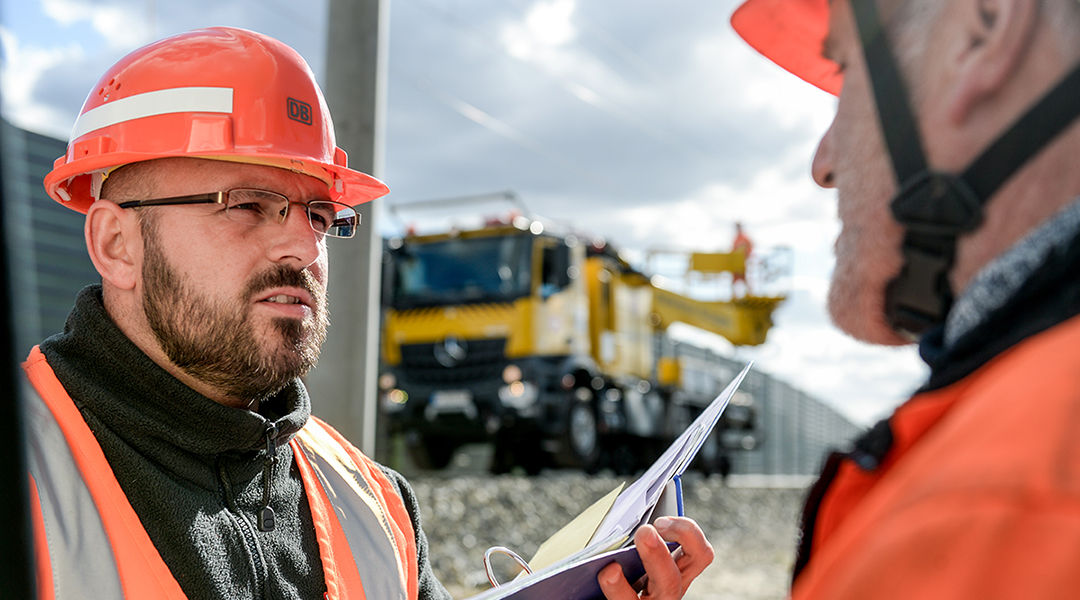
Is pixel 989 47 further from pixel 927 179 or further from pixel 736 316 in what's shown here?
pixel 736 316

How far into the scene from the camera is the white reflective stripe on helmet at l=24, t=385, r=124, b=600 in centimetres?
125

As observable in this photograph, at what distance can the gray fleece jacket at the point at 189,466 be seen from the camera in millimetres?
1483

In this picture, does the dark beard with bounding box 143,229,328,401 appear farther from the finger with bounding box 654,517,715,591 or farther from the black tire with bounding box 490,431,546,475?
the black tire with bounding box 490,431,546,475

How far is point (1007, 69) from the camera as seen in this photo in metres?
0.78

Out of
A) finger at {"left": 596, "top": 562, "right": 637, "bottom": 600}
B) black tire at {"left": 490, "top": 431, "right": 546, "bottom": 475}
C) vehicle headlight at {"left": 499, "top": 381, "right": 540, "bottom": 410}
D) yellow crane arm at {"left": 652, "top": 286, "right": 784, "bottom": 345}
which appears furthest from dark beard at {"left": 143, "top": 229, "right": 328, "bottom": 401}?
yellow crane arm at {"left": 652, "top": 286, "right": 784, "bottom": 345}

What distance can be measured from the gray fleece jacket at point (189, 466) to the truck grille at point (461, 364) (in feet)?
30.0

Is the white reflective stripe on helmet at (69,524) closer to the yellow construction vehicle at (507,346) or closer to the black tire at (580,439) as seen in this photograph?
the yellow construction vehicle at (507,346)

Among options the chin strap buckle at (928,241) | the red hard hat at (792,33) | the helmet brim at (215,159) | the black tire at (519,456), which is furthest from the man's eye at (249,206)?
the black tire at (519,456)

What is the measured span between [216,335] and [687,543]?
105 cm

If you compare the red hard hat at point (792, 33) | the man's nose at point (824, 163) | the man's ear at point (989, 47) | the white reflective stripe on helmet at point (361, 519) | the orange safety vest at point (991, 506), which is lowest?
the white reflective stripe on helmet at point (361, 519)

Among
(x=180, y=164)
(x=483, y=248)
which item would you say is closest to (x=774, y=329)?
(x=483, y=248)

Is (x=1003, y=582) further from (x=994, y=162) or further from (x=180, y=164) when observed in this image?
(x=180, y=164)

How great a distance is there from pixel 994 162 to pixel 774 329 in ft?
55.0

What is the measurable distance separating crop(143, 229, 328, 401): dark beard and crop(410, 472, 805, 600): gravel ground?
13.8 ft
